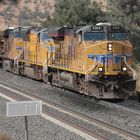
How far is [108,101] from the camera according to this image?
19.1m

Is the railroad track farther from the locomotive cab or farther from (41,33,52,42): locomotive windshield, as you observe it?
(41,33,52,42): locomotive windshield

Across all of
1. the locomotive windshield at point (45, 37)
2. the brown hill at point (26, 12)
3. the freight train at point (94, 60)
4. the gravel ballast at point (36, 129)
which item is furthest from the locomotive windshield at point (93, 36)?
the brown hill at point (26, 12)

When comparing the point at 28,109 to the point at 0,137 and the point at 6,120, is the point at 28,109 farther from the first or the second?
the point at 6,120

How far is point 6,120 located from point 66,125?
80.1 inches

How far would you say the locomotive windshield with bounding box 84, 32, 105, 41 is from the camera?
61.0 ft

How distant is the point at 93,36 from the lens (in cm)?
1867

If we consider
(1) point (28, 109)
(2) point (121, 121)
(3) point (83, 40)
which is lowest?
(2) point (121, 121)

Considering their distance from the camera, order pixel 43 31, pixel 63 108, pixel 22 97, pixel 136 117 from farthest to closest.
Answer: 1. pixel 43 31
2. pixel 22 97
3. pixel 63 108
4. pixel 136 117

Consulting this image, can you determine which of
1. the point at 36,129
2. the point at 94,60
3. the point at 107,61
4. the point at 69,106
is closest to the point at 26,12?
the point at 94,60

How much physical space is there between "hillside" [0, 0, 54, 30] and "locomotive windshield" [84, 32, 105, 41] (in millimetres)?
80991

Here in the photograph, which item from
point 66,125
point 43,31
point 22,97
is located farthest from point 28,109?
point 43,31

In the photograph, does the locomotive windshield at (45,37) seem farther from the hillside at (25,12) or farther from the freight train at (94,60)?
the hillside at (25,12)

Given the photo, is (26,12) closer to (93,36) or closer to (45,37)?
(45,37)

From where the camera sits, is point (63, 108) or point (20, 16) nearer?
point (63, 108)
